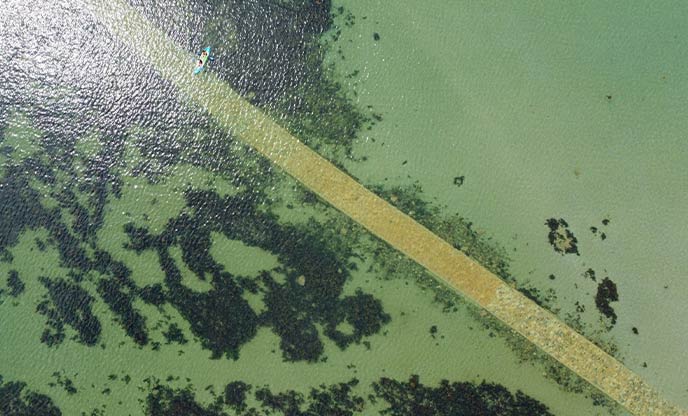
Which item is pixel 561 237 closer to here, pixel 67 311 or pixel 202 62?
pixel 202 62

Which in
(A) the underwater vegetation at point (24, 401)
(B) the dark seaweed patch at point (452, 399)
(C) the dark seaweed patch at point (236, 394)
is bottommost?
(A) the underwater vegetation at point (24, 401)

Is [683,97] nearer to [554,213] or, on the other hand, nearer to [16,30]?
[554,213]

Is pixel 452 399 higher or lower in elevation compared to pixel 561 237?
lower

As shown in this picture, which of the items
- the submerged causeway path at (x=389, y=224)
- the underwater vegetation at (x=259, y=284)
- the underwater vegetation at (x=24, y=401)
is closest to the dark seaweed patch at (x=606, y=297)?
the submerged causeway path at (x=389, y=224)

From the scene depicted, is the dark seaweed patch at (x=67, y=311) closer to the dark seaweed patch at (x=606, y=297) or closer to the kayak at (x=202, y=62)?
the kayak at (x=202, y=62)

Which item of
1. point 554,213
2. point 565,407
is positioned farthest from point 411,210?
point 565,407

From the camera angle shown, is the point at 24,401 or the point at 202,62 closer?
the point at 24,401

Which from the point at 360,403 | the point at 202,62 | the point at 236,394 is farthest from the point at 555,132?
the point at 236,394

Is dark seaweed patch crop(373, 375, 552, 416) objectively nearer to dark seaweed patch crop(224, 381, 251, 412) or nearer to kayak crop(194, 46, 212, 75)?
dark seaweed patch crop(224, 381, 251, 412)
